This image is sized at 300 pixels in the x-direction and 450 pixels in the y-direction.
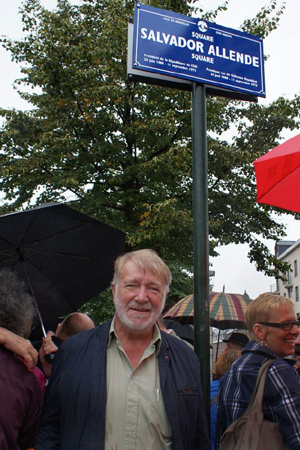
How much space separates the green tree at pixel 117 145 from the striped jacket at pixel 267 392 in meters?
9.84

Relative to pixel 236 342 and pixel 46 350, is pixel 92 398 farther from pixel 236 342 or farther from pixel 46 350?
pixel 236 342

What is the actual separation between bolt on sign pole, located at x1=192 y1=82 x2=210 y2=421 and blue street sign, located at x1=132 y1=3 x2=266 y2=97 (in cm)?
32

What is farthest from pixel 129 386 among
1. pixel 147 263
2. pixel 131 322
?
pixel 147 263

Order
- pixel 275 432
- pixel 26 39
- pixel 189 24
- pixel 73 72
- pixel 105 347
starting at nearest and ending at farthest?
pixel 275 432 → pixel 105 347 → pixel 189 24 → pixel 73 72 → pixel 26 39

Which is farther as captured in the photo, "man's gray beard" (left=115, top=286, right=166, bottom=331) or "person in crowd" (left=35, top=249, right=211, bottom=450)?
"man's gray beard" (left=115, top=286, right=166, bottom=331)

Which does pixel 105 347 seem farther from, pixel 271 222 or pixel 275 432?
pixel 271 222

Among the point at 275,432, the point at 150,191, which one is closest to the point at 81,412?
the point at 275,432

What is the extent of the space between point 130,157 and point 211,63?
10.9m

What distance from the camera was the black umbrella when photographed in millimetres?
3338

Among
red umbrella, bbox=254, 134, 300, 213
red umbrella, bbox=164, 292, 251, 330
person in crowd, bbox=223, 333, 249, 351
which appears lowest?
person in crowd, bbox=223, 333, 249, 351

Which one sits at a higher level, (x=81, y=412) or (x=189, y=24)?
(x=189, y=24)

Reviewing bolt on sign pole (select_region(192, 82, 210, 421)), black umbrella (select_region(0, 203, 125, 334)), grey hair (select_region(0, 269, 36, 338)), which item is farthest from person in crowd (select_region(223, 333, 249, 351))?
grey hair (select_region(0, 269, 36, 338))

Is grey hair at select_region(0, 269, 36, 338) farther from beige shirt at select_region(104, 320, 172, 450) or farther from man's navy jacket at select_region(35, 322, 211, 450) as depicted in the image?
beige shirt at select_region(104, 320, 172, 450)

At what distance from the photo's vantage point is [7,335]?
2082 millimetres
